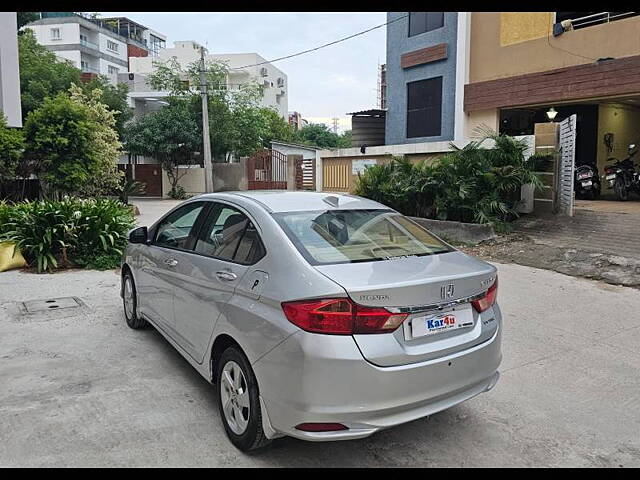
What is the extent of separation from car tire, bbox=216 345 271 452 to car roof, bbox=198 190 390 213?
3.24 feet

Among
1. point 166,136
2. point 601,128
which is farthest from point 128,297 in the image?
point 166,136

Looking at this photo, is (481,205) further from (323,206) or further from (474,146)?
(323,206)

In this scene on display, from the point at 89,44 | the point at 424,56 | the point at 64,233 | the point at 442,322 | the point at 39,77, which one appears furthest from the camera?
the point at 89,44

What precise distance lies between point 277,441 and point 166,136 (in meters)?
22.7

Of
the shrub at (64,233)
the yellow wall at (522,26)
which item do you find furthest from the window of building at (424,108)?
the shrub at (64,233)

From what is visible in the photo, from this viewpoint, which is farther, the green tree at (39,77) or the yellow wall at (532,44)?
the green tree at (39,77)

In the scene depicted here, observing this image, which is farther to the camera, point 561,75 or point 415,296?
point 561,75

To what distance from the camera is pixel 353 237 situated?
11.2ft

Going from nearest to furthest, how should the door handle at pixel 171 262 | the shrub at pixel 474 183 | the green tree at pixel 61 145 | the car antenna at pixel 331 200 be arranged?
the car antenna at pixel 331 200, the door handle at pixel 171 262, the shrub at pixel 474 183, the green tree at pixel 61 145

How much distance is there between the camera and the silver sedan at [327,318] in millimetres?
2643

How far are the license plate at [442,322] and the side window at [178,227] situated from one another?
1.97m

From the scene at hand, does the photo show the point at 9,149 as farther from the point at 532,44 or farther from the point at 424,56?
the point at 532,44

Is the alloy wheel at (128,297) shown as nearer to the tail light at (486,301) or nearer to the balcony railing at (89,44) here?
the tail light at (486,301)
